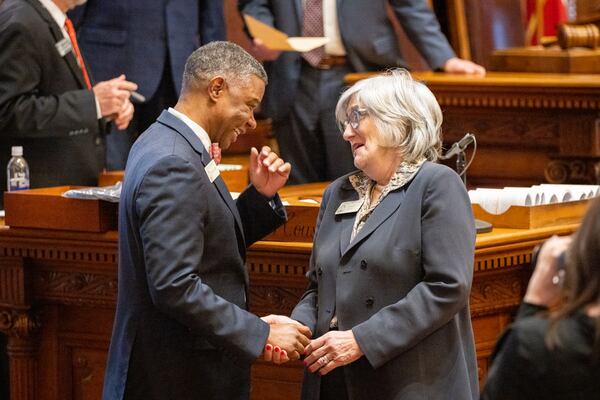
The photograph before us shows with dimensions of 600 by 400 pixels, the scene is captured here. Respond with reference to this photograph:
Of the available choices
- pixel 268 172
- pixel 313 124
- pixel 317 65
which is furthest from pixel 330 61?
pixel 268 172

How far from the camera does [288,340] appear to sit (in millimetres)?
3068

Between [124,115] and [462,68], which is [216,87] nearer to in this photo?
[124,115]

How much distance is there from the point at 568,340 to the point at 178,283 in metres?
1.12

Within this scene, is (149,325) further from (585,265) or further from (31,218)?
(585,265)

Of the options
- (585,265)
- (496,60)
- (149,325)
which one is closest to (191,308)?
(149,325)

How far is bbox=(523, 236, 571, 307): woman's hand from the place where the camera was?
2.10 metres

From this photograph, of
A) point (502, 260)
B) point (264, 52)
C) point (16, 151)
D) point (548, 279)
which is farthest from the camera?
point (264, 52)

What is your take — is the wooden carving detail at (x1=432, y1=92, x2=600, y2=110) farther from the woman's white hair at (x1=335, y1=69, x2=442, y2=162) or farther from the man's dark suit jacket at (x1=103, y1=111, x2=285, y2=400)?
the man's dark suit jacket at (x1=103, y1=111, x2=285, y2=400)

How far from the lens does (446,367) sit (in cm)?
303

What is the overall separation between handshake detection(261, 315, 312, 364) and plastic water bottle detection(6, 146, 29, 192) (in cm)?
162

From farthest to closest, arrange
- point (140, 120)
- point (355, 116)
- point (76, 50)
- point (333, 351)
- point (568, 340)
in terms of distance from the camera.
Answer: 1. point (140, 120)
2. point (76, 50)
3. point (355, 116)
4. point (333, 351)
5. point (568, 340)

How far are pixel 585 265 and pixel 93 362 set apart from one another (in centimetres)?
223

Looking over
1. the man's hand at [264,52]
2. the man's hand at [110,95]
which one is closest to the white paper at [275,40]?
the man's hand at [264,52]

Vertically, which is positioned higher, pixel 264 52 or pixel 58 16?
pixel 58 16
